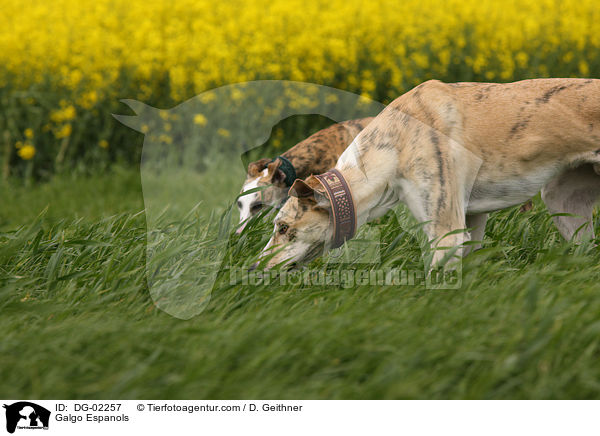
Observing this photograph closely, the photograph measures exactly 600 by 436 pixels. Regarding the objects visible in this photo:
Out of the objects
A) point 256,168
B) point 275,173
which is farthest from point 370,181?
point 256,168

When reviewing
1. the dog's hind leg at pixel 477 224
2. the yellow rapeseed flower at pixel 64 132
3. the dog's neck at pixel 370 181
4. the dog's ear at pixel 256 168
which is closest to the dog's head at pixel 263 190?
the dog's ear at pixel 256 168

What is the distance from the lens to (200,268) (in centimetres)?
389

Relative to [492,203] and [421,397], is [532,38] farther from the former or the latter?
[421,397]

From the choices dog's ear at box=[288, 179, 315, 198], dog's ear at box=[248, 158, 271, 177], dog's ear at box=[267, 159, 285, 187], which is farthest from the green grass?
dog's ear at box=[248, 158, 271, 177]

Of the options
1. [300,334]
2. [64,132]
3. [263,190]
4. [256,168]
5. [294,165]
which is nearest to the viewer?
[300,334]

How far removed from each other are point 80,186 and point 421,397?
606 cm

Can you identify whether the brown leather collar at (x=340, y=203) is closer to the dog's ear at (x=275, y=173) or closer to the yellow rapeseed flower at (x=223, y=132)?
the dog's ear at (x=275, y=173)

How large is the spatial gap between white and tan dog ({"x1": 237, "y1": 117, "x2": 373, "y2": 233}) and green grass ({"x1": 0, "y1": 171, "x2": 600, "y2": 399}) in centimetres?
85

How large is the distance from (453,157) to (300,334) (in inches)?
54.9

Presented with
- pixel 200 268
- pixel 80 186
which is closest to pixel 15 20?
pixel 80 186
